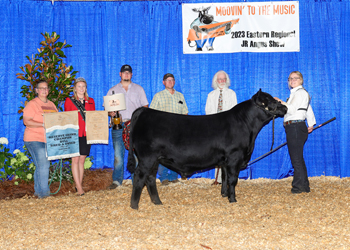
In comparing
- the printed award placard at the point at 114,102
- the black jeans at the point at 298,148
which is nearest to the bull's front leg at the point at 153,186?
the printed award placard at the point at 114,102

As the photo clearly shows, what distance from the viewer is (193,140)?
162 inches

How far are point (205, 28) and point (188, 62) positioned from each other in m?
0.71

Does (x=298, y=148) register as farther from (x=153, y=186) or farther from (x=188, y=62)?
(x=188, y=62)

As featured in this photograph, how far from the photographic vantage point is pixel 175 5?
618cm

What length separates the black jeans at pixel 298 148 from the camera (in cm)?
487

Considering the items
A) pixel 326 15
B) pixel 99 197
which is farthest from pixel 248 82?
pixel 99 197

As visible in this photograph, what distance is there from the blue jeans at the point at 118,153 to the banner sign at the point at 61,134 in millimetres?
735

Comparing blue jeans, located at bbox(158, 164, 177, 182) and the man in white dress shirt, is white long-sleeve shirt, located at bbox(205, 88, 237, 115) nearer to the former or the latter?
the man in white dress shirt

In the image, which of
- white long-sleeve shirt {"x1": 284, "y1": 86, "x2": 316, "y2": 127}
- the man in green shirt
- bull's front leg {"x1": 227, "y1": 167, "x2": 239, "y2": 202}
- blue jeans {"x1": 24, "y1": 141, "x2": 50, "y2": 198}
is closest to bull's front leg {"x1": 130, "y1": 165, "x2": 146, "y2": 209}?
bull's front leg {"x1": 227, "y1": 167, "x2": 239, "y2": 202}

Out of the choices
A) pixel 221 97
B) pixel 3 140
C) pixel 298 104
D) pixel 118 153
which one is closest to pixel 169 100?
pixel 221 97

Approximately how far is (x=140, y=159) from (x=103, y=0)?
3.59 meters

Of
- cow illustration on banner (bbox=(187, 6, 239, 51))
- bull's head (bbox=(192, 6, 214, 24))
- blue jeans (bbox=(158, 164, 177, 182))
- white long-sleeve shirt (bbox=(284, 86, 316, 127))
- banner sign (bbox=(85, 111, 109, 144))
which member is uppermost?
bull's head (bbox=(192, 6, 214, 24))

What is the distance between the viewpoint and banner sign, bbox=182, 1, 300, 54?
20.0 feet

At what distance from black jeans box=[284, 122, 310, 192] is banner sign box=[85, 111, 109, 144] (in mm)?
2849
